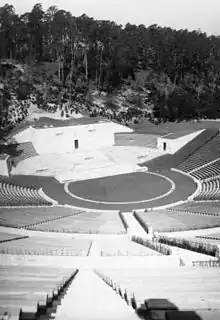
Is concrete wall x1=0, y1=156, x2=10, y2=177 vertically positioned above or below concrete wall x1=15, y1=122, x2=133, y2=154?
below

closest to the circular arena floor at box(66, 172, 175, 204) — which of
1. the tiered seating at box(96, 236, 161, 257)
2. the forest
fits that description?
the tiered seating at box(96, 236, 161, 257)

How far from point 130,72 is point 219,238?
19632 mm

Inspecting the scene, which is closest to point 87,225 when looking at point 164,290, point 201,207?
point 201,207

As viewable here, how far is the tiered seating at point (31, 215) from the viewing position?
12.1 m

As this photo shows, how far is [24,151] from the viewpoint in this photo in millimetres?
19109

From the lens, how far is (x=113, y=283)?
720 cm

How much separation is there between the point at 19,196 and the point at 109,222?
165 inches

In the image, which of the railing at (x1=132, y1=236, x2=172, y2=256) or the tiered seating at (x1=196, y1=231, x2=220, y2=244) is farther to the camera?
the tiered seating at (x1=196, y1=231, x2=220, y2=244)

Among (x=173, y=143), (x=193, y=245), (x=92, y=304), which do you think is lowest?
(x=193, y=245)

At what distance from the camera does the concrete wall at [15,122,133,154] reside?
19.7 metres

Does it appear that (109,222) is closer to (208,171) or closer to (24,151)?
(208,171)

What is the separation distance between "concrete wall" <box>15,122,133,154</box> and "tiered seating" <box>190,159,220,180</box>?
4.99m

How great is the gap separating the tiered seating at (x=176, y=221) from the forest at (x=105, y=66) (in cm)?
1153

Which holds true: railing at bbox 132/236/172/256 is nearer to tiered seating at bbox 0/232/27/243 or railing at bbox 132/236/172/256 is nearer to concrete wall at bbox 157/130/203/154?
tiered seating at bbox 0/232/27/243
